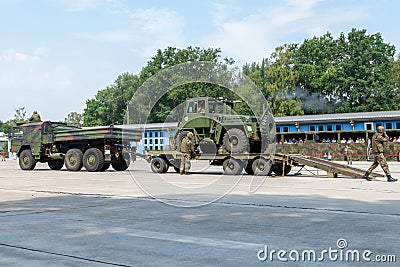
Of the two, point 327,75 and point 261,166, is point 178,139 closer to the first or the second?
point 261,166

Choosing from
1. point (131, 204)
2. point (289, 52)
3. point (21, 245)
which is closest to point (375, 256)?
point (21, 245)

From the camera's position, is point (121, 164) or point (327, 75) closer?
point (121, 164)

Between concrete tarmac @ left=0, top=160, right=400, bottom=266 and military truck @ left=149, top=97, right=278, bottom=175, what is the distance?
21.8 ft

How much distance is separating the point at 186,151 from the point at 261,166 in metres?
3.07

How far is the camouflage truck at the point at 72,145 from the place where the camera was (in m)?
22.5

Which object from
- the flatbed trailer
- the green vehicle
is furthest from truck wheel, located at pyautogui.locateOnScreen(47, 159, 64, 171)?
the green vehicle

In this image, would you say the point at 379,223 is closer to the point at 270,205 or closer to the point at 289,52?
the point at 270,205

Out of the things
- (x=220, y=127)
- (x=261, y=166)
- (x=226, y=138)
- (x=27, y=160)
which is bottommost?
(x=261, y=166)

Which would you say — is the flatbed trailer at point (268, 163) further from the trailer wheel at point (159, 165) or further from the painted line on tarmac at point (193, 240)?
the painted line on tarmac at point (193, 240)

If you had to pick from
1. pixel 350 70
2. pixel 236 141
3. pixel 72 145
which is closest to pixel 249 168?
pixel 236 141

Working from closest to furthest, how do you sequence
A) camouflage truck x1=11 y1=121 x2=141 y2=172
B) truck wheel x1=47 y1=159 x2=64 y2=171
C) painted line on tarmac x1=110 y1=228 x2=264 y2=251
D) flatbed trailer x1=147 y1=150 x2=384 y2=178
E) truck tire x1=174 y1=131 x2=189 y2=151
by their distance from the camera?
painted line on tarmac x1=110 y1=228 x2=264 y2=251 → flatbed trailer x1=147 y1=150 x2=384 y2=178 → truck tire x1=174 y1=131 x2=189 y2=151 → camouflage truck x1=11 y1=121 x2=141 y2=172 → truck wheel x1=47 y1=159 x2=64 y2=171

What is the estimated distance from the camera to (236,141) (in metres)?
19.3

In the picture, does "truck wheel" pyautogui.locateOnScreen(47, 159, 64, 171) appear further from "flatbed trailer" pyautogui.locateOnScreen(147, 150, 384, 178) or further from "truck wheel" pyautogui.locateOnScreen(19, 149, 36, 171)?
"flatbed trailer" pyautogui.locateOnScreen(147, 150, 384, 178)

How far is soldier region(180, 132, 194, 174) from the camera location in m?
19.8
